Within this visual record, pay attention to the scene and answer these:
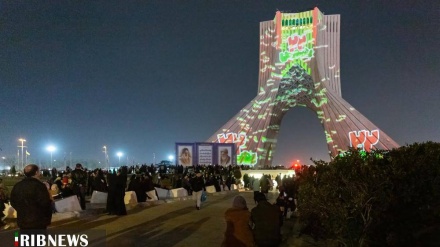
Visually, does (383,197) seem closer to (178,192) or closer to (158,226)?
(158,226)

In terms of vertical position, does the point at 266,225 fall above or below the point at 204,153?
below

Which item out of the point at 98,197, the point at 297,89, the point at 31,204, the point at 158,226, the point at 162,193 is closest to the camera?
→ the point at 31,204

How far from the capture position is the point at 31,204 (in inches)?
197

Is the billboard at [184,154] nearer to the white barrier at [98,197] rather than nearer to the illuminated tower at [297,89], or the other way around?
the illuminated tower at [297,89]

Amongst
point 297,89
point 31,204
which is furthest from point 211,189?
point 297,89

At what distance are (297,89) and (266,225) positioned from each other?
44.1 metres

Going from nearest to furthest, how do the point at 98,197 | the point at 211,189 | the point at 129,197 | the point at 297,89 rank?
the point at 129,197, the point at 98,197, the point at 211,189, the point at 297,89

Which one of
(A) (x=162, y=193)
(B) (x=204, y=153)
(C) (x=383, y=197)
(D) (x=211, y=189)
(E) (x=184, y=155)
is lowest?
(D) (x=211, y=189)

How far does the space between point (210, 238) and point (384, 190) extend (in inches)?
137

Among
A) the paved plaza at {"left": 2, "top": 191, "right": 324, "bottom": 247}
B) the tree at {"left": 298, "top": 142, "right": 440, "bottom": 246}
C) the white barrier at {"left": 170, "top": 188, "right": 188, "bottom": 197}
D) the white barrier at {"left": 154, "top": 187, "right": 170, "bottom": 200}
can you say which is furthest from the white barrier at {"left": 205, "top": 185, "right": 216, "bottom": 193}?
the tree at {"left": 298, "top": 142, "right": 440, "bottom": 246}

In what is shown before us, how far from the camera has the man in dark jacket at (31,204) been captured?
4988mm

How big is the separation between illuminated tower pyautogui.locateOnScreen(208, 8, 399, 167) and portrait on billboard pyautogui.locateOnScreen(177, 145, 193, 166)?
508 inches

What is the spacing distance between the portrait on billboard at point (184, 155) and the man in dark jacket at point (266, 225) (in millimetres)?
24510

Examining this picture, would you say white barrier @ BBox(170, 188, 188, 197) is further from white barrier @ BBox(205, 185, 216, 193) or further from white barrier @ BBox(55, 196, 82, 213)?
white barrier @ BBox(55, 196, 82, 213)
